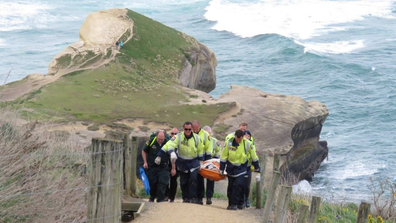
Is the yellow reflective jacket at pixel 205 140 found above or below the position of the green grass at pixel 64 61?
above

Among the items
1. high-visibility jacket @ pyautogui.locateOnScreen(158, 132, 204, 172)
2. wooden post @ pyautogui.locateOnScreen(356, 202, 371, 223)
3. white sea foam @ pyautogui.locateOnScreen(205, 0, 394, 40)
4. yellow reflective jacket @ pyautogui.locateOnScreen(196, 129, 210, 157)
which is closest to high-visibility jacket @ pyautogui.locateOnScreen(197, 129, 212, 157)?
yellow reflective jacket @ pyautogui.locateOnScreen(196, 129, 210, 157)

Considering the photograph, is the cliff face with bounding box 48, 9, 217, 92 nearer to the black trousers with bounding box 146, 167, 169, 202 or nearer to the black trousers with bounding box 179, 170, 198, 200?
the black trousers with bounding box 146, 167, 169, 202

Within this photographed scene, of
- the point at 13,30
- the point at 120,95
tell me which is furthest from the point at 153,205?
the point at 13,30

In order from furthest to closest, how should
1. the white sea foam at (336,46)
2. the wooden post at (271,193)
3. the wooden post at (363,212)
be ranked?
the white sea foam at (336,46), the wooden post at (271,193), the wooden post at (363,212)

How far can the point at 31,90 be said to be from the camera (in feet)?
83.8

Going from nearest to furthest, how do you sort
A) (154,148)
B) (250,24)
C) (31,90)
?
1. (154,148)
2. (31,90)
3. (250,24)

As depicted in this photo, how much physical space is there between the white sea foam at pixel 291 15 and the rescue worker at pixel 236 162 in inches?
2095

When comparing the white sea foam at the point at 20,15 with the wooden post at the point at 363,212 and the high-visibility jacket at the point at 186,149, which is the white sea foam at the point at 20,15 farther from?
the wooden post at the point at 363,212

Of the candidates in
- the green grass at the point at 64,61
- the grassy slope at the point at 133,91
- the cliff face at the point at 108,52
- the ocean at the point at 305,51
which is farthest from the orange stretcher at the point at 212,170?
the green grass at the point at 64,61

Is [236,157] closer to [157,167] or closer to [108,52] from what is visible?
[157,167]

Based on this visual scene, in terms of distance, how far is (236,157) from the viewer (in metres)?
12.5

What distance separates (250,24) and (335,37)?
13.4 m

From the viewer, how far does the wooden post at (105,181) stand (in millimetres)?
7633

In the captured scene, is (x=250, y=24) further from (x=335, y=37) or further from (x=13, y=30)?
(x=13, y=30)
